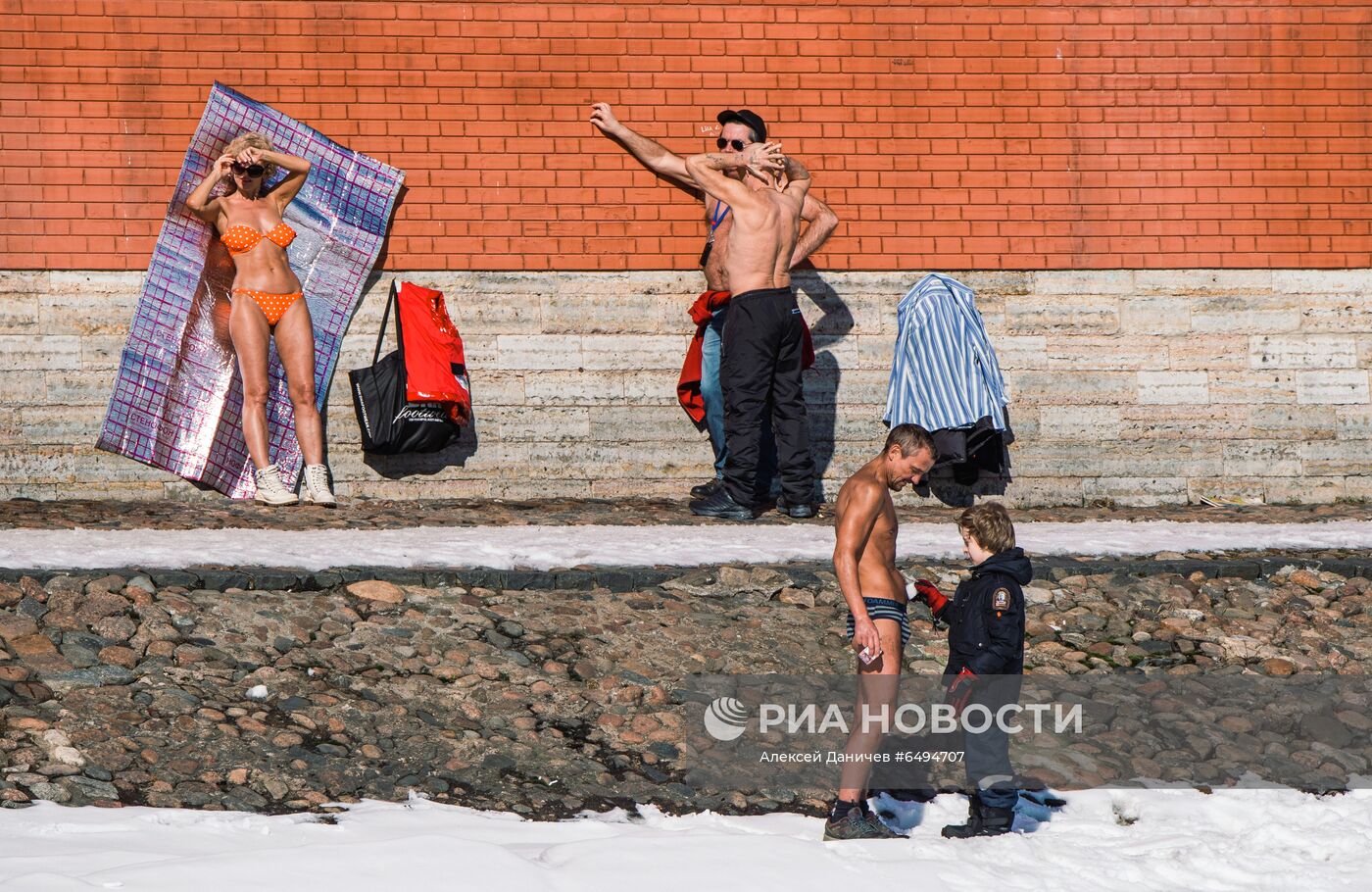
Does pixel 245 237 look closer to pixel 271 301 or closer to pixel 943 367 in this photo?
pixel 271 301

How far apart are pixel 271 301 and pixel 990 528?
18.6 feet

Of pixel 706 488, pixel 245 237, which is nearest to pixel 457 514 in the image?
pixel 706 488

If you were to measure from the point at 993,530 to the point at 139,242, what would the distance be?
A: 644 cm

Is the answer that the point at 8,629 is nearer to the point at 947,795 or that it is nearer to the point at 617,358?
the point at 947,795

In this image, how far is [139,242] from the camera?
9719 millimetres

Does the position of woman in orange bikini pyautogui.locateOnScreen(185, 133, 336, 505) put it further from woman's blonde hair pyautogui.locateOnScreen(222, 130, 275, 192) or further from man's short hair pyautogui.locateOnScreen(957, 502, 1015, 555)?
man's short hair pyautogui.locateOnScreen(957, 502, 1015, 555)

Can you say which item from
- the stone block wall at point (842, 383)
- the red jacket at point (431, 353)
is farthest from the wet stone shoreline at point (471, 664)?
the red jacket at point (431, 353)

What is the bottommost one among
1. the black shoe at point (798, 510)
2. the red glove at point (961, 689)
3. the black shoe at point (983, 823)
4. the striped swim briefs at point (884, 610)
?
the black shoe at point (983, 823)

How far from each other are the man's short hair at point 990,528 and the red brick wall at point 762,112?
16.3 ft

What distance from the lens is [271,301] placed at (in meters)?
9.59

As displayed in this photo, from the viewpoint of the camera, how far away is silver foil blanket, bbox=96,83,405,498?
31.6 feet

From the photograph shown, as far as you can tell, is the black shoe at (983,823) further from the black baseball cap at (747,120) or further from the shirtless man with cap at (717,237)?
the black baseball cap at (747,120)

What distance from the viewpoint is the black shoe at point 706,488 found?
31.7 ft

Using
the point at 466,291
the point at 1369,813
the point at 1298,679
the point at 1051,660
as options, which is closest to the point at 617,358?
the point at 466,291
